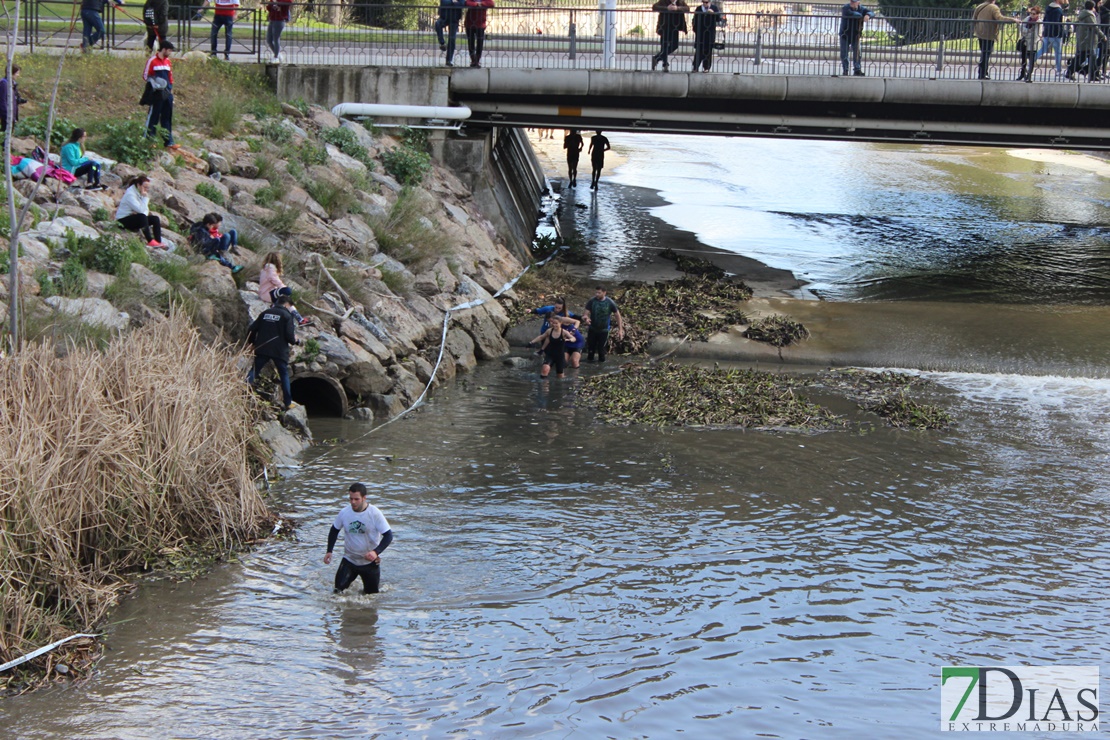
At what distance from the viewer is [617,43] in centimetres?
2628

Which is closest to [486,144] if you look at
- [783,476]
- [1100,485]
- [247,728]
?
[783,476]

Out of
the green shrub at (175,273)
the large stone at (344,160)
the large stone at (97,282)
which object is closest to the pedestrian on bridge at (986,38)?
the large stone at (344,160)

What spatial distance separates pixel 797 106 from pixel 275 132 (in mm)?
10850

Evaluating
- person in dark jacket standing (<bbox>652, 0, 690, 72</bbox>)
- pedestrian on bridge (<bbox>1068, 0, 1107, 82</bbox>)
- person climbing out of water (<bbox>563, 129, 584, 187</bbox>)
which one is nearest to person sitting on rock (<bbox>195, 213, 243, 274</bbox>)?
person in dark jacket standing (<bbox>652, 0, 690, 72</bbox>)

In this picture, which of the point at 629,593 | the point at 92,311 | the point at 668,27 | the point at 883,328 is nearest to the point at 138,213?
the point at 92,311

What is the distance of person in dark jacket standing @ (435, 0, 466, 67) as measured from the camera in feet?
82.0

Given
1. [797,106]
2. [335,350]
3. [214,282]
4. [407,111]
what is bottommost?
[335,350]

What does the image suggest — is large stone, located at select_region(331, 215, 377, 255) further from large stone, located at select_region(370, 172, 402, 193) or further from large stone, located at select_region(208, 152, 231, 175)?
large stone, located at select_region(370, 172, 402, 193)

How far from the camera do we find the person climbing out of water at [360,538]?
10414 mm

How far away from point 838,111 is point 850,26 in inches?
68.2

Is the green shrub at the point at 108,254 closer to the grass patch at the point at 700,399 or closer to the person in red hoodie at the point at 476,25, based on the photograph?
the grass patch at the point at 700,399

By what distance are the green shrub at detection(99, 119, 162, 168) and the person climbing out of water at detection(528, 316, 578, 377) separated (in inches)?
278

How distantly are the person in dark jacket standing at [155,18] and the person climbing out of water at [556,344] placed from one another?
35.6ft

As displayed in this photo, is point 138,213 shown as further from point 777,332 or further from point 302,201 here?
point 777,332
